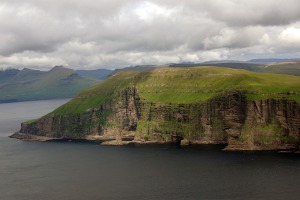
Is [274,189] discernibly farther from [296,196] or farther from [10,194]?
[10,194]

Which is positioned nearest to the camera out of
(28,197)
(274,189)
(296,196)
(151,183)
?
(296,196)

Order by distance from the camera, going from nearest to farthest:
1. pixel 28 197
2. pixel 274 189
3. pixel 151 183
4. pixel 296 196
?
1. pixel 296 196
2. pixel 274 189
3. pixel 28 197
4. pixel 151 183

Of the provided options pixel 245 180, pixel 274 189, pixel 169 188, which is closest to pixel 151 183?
pixel 169 188

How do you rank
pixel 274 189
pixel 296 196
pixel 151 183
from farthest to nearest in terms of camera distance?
pixel 151 183
pixel 274 189
pixel 296 196

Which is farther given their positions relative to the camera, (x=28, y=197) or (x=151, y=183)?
(x=151, y=183)

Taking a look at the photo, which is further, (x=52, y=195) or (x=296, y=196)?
(x=52, y=195)

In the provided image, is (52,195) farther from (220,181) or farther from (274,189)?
(274,189)

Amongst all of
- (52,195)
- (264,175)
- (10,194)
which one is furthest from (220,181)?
(10,194)
